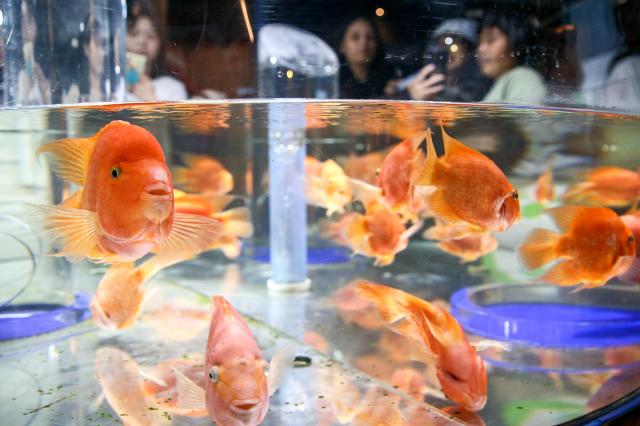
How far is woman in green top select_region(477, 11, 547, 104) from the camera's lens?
2535mm

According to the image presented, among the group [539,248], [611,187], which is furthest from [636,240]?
[611,187]

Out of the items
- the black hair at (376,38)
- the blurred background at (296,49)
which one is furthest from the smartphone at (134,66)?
the black hair at (376,38)

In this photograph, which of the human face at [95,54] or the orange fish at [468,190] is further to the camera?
the human face at [95,54]

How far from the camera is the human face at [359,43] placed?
236 centimetres

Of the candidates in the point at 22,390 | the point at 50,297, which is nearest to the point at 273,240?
the point at 50,297

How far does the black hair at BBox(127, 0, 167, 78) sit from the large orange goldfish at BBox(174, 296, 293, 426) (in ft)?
3.72

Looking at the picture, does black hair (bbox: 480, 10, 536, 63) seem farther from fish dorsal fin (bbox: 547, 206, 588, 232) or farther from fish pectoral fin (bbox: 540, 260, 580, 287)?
fish pectoral fin (bbox: 540, 260, 580, 287)

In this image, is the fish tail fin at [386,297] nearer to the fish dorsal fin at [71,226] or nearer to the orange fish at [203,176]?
the fish dorsal fin at [71,226]

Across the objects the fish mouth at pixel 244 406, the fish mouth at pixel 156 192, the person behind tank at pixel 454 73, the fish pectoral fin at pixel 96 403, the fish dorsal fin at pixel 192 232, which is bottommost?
the fish pectoral fin at pixel 96 403

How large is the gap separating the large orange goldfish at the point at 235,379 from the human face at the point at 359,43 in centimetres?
121

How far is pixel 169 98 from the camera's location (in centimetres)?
251

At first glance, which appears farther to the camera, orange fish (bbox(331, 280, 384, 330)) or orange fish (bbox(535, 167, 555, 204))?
orange fish (bbox(535, 167, 555, 204))

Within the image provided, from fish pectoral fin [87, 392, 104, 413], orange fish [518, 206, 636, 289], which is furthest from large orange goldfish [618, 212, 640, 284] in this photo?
fish pectoral fin [87, 392, 104, 413]

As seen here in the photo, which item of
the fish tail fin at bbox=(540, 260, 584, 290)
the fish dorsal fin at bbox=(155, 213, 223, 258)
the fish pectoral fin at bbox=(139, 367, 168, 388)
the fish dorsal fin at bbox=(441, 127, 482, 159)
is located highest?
the fish dorsal fin at bbox=(441, 127, 482, 159)
